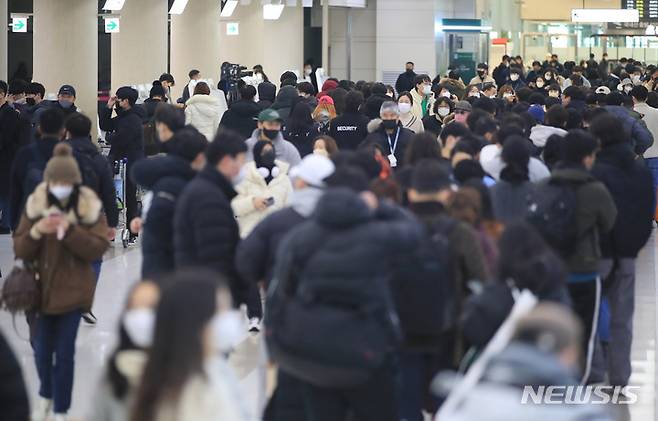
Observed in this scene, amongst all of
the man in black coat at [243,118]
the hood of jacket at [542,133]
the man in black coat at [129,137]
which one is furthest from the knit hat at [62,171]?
the man in black coat at [243,118]

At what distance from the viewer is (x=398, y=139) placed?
1288 cm

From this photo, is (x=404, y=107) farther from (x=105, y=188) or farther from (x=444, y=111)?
(x=105, y=188)

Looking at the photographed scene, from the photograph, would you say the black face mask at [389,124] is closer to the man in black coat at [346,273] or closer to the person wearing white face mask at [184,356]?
the man in black coat at [346,273]

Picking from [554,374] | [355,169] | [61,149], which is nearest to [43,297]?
[61,149]

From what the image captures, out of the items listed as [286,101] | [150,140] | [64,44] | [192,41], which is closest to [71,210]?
[150,140]

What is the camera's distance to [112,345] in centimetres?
1029

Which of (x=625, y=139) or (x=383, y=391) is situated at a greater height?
(x=625, y=139)

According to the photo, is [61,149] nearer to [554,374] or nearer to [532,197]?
[532,197]

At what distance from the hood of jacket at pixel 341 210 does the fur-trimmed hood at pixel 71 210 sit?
265 cm

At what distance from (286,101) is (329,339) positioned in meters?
11.7

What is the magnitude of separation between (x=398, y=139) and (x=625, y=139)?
148 inches

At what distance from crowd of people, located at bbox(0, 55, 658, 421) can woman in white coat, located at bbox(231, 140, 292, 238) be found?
0.6 inches

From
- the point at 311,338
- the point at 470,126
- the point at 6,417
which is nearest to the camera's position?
the point at 6,417

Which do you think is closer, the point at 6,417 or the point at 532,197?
the point at 6,417
